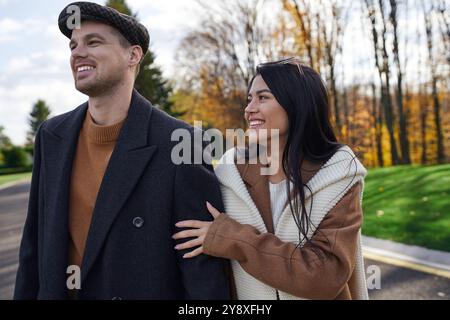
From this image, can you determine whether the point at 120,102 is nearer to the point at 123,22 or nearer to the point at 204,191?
the point at 123,22

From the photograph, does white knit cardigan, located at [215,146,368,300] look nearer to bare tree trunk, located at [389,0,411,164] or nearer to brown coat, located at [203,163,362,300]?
brown coat, located at [203,163,362,300]

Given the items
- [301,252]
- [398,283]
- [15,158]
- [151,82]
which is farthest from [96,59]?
[15,158]

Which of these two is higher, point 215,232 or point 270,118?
point 270,118

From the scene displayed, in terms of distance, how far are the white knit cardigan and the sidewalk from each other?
3395 millimetres

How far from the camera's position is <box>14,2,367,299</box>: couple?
1.98m

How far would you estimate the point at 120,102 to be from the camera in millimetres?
2172

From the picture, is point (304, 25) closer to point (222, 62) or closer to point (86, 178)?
point (222, 62)

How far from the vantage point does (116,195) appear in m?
1.99

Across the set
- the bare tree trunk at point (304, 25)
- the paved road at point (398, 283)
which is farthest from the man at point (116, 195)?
the bare tree trunk at point (304, 25)

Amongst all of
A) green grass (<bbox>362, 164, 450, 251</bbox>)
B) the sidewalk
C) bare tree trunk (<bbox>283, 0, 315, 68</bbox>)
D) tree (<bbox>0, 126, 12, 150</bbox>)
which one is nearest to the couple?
the sidewalk

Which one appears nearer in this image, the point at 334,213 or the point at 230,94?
the point at 334,213

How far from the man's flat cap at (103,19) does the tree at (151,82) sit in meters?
27.6
